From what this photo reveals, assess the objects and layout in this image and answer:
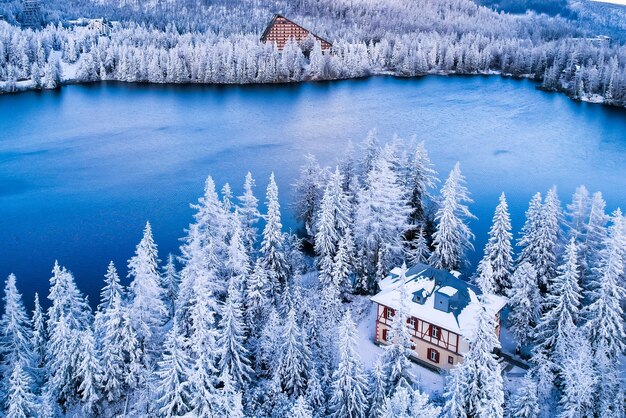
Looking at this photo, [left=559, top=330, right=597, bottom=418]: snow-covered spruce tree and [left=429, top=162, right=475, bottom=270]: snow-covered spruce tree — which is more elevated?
[left=429, top=162, right=475, bottom=270]: snow-covered spruce tree

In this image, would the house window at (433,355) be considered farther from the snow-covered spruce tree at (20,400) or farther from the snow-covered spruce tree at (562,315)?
the snow-covered spruce tree at (20,400)

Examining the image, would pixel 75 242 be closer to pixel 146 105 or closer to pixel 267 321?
pixel 267 321

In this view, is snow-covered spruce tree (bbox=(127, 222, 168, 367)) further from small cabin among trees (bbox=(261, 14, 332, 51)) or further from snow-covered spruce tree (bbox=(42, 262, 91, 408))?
small cabin among trees (bbox=(261, 14, 332, 51))

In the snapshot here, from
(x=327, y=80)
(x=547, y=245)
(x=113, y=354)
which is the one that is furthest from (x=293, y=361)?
(x=327, y=80)

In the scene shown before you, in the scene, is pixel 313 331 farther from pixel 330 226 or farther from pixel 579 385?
pixel 579 385

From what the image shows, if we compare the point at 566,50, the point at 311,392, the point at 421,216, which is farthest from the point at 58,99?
the point at 566,50

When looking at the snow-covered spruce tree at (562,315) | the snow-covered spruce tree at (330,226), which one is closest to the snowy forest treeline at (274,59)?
the snow-covered spruce tree at (330,226)

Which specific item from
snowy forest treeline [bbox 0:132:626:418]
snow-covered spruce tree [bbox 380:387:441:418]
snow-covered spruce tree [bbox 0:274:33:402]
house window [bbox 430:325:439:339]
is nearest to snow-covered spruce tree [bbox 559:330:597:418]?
snowy forest treeline [bbox 0:132:626:418]
